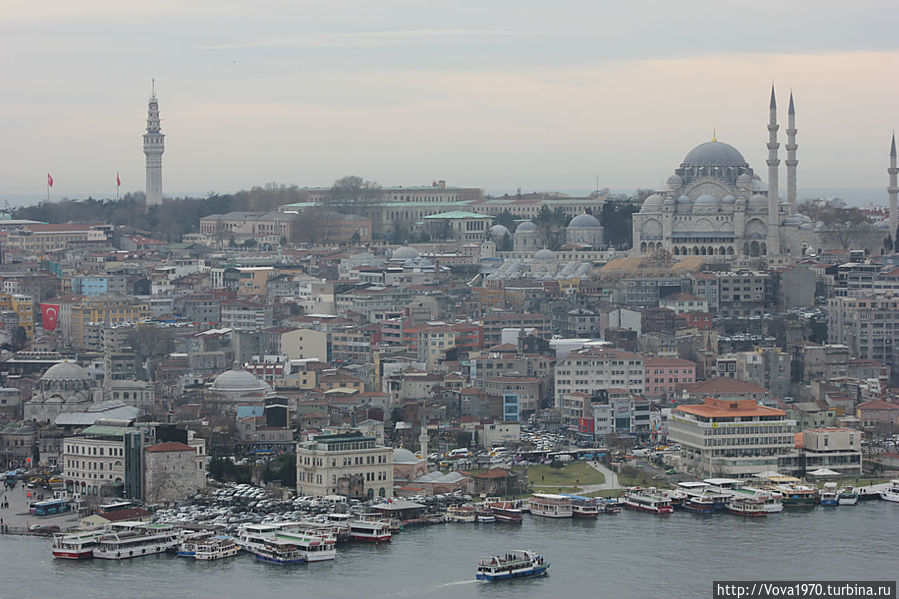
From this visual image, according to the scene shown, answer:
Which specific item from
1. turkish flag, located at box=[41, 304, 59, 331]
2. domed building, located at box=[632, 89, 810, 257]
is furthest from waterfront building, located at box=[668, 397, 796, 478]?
domed building, located at box=[632, 89, 810, 257]

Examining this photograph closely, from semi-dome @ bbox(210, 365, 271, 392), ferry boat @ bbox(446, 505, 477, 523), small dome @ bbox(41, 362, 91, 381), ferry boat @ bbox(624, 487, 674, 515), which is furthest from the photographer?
small dome @ bbox(41, 362, 91, 381)

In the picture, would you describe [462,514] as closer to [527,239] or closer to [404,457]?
[404,457]

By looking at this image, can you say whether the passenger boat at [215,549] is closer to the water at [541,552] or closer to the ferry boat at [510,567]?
the water at [541,552]

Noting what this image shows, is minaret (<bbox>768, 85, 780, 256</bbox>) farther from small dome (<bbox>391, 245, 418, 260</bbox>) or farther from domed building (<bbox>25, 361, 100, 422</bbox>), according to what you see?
domed building (<bbox>25, 361, 100, 422</bbox>)

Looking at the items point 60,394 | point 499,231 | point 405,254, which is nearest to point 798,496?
point 60,394

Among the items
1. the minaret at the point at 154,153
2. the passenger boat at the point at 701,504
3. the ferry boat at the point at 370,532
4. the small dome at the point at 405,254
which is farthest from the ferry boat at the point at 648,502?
the minaret at the point at 154,153

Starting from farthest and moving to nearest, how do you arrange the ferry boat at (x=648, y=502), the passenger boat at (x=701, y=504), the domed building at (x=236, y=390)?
the domed building at (x=236, y=390), the passenger boat at (x=701, y=504), the ferry boat at (x=648, y=502)

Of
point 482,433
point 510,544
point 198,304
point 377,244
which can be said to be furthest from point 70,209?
point 510,544
